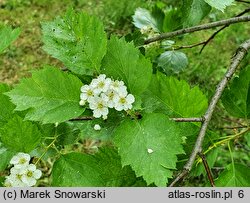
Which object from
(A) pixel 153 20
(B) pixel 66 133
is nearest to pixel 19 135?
(B) pixel 66 133

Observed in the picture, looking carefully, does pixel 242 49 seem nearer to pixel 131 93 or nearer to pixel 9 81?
pixel 131 93

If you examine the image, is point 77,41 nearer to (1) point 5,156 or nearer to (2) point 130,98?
(2) point 130,98

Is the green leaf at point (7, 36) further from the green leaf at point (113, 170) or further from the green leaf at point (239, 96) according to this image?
the green leaf at point (239, 96)

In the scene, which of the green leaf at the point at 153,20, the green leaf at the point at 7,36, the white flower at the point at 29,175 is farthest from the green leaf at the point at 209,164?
the green leaf at the point at 153,20

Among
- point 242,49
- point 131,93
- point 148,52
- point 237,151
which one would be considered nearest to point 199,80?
point 237,151

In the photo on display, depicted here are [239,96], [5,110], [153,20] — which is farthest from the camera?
[153,20]
